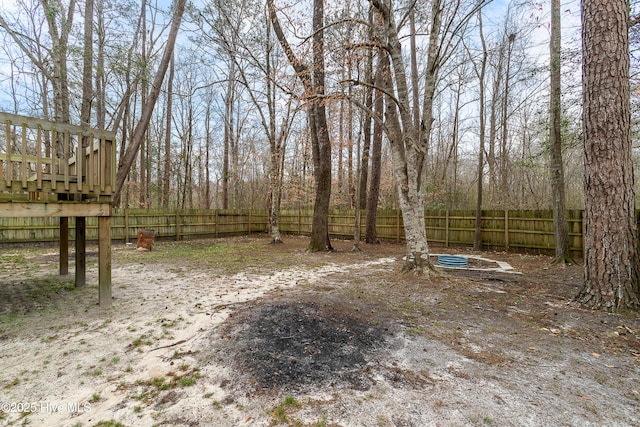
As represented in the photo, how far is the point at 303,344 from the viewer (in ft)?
8.87

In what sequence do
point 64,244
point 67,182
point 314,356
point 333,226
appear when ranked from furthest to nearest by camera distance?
point 333,226
point 64,244
point 67,182
point 314,356

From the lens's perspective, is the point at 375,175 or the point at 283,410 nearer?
the point at 283,410

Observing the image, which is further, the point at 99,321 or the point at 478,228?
the point at 478,228

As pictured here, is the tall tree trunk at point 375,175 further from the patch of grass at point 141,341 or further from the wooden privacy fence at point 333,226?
the patch of grass at point 141,341

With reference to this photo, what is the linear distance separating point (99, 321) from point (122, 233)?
9329 millimetres

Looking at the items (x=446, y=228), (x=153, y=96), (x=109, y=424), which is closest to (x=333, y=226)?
(x=446, y=228)

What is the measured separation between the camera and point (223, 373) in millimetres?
2236

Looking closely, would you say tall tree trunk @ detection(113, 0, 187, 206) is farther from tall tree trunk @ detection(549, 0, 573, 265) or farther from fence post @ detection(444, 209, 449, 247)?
fence post @ detection(444, 209, 449, 247)

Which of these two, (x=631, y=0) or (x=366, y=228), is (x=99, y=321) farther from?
(x=631, y=0)

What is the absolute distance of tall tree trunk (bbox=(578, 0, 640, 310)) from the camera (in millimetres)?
3533

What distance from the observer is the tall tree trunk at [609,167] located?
353 centimetres

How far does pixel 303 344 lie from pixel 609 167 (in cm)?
414

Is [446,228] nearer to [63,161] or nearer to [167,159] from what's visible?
[63,161]

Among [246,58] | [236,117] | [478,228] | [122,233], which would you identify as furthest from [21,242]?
[478,228]
